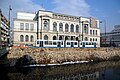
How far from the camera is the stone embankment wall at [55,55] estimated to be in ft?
134

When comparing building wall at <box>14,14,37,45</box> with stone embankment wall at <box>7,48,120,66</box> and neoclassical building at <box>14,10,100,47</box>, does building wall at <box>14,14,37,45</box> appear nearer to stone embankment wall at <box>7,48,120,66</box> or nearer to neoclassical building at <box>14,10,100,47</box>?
neoclassical building at <box>14,10,100,47</box>

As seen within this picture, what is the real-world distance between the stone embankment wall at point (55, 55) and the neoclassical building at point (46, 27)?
69.5 ft

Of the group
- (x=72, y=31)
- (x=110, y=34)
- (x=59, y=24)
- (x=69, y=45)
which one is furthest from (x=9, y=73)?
(x=110, y=34)

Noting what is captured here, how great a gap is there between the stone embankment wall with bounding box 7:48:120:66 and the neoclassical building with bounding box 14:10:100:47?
21186 mm

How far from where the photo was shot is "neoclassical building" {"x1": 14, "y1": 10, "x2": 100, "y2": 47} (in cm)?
6806

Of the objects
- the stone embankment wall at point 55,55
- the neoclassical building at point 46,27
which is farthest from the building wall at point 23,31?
the stone embankment wall at point 55,55

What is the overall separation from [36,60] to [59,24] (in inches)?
1410

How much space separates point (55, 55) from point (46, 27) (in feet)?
88.5

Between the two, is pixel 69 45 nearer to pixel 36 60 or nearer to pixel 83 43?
pixel 83 43

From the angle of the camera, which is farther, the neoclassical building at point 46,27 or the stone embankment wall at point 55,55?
the neoclassical building at point 46,27

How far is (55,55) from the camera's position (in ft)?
155

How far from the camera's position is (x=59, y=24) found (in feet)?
249

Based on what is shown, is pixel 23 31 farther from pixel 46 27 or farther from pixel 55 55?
pixel 55 55

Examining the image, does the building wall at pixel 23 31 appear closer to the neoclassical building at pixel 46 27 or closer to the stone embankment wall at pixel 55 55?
the neoclassical building at pixel 46 27
